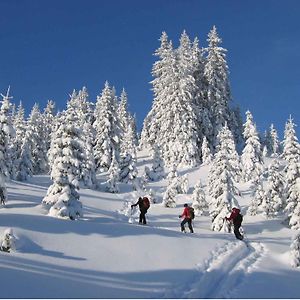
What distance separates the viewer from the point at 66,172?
90.9 feet

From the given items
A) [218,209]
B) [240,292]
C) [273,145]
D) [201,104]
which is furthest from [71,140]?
[273,145]

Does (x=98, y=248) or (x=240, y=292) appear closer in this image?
(x=240, y=292)

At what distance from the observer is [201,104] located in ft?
244

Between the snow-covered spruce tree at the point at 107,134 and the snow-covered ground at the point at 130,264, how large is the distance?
35.7 m

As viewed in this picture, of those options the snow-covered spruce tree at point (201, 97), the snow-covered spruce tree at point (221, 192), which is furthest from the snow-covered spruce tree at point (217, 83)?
the snow-covered spruce tree at point (221, 192)

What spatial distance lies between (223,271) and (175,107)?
50.9 meters

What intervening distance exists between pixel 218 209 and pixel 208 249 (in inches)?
593

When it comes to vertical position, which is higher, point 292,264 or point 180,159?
point 180,159

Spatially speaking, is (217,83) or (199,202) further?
(217,83)

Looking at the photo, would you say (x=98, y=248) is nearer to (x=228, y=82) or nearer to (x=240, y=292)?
(x=240, y=292)

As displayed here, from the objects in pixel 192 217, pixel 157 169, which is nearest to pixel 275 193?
pixel 192 217

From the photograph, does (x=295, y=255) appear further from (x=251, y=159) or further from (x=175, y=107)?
(x=175, y=107)

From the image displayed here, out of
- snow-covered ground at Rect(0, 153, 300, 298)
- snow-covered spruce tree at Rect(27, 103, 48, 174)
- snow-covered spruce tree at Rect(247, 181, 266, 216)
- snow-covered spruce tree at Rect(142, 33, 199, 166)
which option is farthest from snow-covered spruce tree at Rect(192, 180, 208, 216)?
snow-covered spruce tree at Rect(27, 103, 48, 174)

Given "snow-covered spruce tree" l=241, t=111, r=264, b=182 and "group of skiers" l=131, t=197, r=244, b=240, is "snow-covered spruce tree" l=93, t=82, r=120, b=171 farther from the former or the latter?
"group of skiers" l=131, t=197, r=244, b=240
